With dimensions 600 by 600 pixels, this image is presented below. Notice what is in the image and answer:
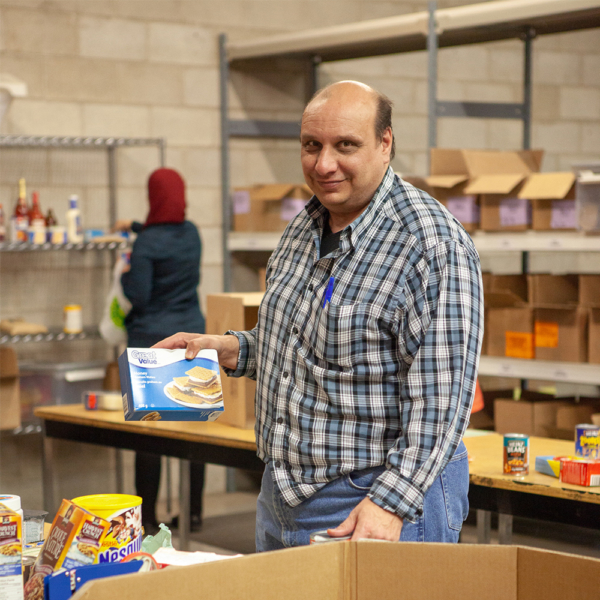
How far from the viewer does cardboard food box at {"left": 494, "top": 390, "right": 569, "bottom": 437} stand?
12.3 ft

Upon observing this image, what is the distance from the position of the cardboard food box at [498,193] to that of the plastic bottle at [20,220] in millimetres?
2136

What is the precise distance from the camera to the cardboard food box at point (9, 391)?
4.28 metres

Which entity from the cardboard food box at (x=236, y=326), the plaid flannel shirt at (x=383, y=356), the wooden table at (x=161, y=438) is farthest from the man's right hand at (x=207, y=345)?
the cardboard food box at (x=236, y=326)

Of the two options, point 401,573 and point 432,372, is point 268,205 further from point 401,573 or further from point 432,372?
point 401,573

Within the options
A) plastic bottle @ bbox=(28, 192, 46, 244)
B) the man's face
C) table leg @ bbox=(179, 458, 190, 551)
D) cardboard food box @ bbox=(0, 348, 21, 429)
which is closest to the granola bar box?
the man's face

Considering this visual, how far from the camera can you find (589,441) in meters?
2.47

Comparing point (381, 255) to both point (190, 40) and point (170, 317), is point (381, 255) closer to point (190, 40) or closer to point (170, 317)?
point (170, 317)

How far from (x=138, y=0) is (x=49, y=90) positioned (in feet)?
2.38

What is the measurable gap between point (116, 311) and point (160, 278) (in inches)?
15.7

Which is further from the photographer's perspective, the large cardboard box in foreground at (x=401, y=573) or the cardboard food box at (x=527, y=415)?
the cardboard food box at (x=527, y=415)

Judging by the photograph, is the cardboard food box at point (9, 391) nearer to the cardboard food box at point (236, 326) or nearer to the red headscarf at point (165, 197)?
the red headscarf at point (165, 197)

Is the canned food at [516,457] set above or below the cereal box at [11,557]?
below

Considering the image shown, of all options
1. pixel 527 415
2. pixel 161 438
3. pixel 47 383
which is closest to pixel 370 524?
pixel 161 438

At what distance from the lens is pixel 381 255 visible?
162 centimetres
